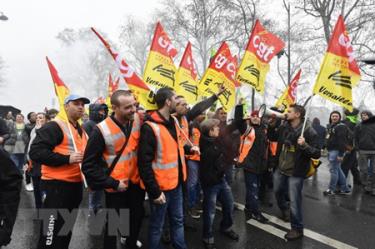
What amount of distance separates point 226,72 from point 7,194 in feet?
15.2

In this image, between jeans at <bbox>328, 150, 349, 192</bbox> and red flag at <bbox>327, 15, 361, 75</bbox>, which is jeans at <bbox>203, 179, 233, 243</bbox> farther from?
jeans at <bbox>328, 150, 349, 192</bbox>

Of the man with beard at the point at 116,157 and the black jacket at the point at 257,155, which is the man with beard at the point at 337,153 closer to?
the black jacket at the point at 257,155

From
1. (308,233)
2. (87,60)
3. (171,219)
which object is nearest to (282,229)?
(308,233)

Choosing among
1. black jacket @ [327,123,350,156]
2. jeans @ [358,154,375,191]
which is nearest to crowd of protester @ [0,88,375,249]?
black jacket @ [327,123,350,156]

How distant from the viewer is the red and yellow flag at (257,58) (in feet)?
18.3

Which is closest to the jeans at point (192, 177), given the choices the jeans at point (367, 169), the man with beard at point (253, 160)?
the man with beard at point (253, 160)

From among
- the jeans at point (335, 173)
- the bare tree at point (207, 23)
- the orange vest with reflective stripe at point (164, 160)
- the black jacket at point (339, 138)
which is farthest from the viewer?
the bare tree at point (207, 23)

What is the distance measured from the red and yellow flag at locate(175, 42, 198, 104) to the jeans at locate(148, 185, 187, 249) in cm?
291

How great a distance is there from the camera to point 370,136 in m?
7.05

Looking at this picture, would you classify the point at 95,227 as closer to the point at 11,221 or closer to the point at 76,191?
the point at 76,191

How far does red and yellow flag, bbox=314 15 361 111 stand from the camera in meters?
4.27

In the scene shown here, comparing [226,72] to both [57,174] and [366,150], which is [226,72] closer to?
[57,174]

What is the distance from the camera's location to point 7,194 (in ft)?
5.92

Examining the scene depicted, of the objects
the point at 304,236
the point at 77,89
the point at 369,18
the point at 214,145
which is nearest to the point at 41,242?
the point at 214,145
